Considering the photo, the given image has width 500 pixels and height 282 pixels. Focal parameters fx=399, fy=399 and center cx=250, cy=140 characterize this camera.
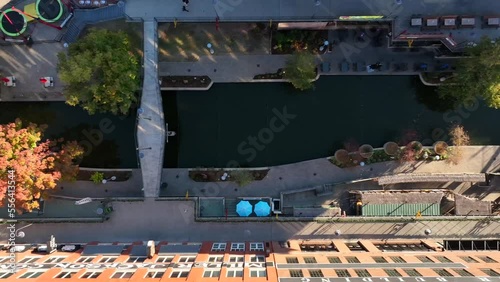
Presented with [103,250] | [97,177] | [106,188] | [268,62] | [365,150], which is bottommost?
[103,250]

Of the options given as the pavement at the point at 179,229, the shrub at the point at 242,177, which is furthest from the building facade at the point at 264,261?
the shrub at the point at 242,177

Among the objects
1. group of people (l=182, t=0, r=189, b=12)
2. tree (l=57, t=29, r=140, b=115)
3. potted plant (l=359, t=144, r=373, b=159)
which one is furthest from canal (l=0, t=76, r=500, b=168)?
group of people (l=182, t=0, r=189, b=12)

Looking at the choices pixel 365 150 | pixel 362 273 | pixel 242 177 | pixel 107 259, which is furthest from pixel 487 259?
pixel 107 259

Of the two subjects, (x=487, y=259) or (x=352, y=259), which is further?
(x=487, y=259)

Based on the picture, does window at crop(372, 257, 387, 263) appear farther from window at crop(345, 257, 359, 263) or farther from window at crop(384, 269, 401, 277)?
window at crop(384, 269, 401, 277)

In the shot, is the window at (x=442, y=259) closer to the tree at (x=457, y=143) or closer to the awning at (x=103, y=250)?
the tree at (x=457, y=143)

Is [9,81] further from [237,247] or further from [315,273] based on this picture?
[315,273]
